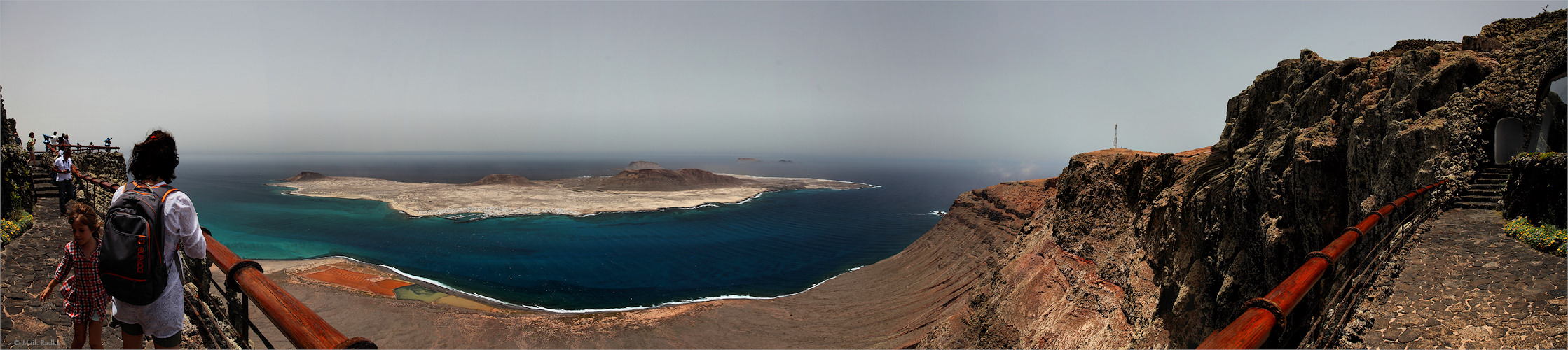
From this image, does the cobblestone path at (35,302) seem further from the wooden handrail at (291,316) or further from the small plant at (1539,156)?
the small plant at (1539,156)

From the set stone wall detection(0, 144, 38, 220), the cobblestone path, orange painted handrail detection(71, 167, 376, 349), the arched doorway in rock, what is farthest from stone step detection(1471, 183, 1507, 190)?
stone wall detection(0, 144, 38, 220)

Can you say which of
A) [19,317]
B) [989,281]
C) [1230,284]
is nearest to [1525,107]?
[1230,284]

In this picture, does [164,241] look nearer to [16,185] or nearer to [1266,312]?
[1266,312]

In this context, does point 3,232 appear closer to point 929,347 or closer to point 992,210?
point 929,347

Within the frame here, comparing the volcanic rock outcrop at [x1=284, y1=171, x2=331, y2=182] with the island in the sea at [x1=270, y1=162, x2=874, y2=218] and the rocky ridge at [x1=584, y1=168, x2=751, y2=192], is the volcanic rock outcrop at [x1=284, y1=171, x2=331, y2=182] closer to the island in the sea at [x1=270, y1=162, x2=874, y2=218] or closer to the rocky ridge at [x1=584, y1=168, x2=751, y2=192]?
the island in the sea at [x1=270, y1=162, x2=874, y2=218]

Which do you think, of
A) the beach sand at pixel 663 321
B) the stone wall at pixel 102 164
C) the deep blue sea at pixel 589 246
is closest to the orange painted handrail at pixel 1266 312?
the beach sand at pixel 663 321
